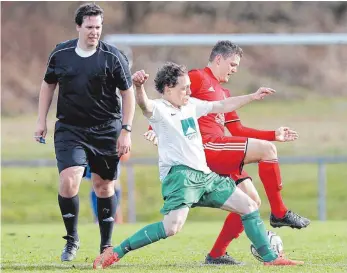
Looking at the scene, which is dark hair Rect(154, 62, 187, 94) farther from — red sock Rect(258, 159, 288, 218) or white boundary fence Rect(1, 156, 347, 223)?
white boundary fence Rect(1, 156, 347, 223)

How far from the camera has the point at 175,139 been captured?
8930mm

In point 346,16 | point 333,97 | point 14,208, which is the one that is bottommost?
point 14,208

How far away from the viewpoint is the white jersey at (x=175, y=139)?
891 centimetres

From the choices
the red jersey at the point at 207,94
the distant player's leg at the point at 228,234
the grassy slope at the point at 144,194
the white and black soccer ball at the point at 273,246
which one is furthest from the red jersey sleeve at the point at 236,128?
the grassy slope at the point at 144,194

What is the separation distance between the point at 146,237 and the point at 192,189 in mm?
513

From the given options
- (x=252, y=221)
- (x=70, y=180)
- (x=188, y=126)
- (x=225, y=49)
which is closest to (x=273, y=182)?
(x=252, y=221)

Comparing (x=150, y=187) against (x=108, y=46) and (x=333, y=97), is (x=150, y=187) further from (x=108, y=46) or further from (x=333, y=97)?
(x=108, y=46)

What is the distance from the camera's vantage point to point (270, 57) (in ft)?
92.3

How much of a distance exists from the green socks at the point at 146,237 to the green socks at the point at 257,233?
2.15 feet

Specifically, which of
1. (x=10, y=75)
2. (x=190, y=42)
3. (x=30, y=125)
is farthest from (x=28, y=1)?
(x=190, y=42)

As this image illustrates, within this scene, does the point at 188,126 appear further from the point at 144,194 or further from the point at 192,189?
the point at 144,194

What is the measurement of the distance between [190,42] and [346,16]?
45.7 feet

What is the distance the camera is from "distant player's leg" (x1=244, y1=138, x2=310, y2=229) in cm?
950

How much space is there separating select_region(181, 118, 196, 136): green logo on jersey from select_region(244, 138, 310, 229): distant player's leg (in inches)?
26.6
